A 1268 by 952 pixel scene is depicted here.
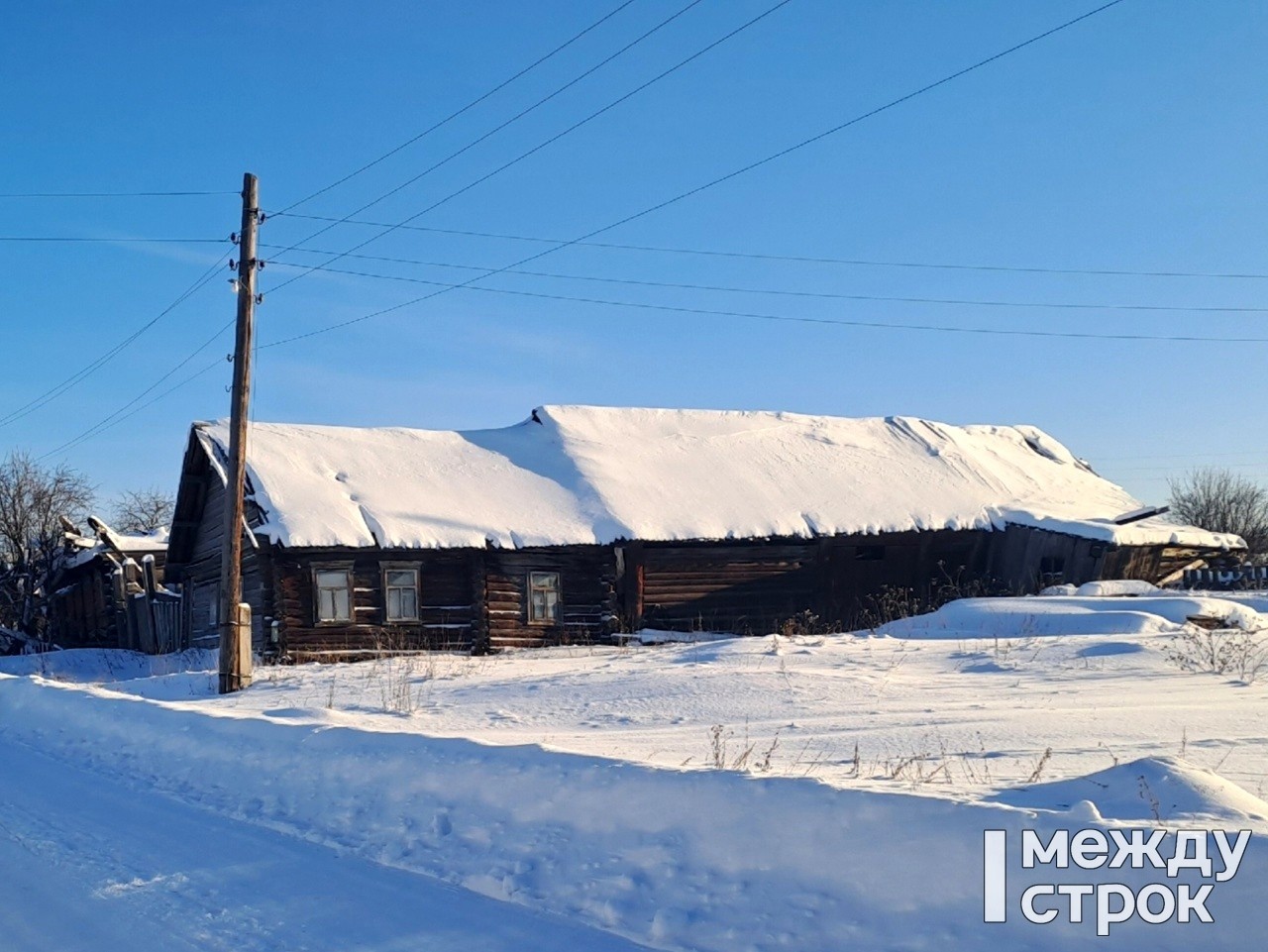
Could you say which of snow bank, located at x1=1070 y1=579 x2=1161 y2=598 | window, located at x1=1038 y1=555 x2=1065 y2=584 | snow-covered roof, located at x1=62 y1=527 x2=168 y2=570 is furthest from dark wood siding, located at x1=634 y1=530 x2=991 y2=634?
snow-covered roof, located at x1=62 y1=527 x2=168 y2=570

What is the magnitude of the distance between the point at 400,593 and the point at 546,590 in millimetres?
3092

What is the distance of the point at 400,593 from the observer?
23.4 meters

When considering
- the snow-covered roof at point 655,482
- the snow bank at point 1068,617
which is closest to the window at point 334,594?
the snow-covered roof at point 655,482

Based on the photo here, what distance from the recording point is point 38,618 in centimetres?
3753

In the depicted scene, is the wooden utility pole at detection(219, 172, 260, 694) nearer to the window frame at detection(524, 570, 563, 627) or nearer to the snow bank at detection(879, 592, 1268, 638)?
the window frame at detection(524, 570, 563, 627)

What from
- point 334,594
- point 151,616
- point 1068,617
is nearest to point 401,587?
point 334,594

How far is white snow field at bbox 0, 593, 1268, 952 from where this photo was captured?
4902 millimetres

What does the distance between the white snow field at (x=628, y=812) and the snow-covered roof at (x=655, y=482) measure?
10.4 metres

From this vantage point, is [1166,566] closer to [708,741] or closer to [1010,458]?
[1010,458]

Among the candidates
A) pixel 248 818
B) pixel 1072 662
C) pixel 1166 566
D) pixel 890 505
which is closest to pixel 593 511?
pixel 890 505

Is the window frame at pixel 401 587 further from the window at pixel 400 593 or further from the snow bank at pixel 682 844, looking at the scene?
the snow bank at pixel 682 844

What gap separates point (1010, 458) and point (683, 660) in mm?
19502

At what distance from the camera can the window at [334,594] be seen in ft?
74.3

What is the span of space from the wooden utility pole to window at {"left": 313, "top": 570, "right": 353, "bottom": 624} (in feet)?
20.4
